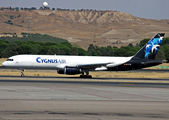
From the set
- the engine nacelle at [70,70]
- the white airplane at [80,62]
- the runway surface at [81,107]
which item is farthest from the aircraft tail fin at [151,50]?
the runway surface at [81,107]

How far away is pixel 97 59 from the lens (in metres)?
48.8

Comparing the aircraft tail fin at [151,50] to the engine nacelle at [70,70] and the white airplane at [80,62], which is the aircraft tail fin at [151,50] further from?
the engine nacelle at [70,70]

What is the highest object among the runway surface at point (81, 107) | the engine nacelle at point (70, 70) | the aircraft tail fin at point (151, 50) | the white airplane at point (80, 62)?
the aircraft tail fin at point (151, 50)

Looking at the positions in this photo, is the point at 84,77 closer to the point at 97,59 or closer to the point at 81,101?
the point at 97,59

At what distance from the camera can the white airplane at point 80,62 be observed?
4659cm

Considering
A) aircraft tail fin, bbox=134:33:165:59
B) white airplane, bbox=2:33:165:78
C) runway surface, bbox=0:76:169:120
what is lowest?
runway surface, bbox=0:76:169:120

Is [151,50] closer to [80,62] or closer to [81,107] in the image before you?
[80,62]

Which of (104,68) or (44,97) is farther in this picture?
(104,68)

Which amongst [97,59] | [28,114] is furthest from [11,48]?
[28,114]

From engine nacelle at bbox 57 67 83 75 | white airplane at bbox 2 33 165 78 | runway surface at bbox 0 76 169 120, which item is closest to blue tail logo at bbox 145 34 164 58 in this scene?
white airplane at bbox 2 33 165 78

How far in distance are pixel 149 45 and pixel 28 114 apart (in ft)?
121

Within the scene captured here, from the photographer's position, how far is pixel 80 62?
47.9 m

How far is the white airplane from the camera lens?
46594mm

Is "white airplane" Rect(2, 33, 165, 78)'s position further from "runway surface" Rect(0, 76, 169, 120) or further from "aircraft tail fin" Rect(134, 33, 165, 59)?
"runway surface" Rect(0, 76, 169, 120)
